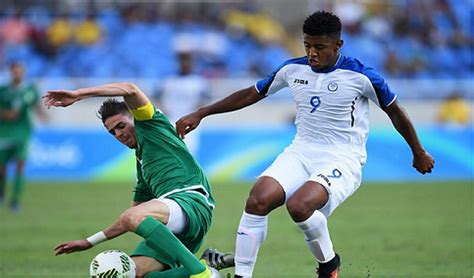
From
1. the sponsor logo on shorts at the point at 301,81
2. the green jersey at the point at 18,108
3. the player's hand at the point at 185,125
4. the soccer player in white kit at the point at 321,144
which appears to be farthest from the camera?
the green jersey at the point at 18,108

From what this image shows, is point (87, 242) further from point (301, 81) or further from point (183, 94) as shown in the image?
point (183, 94)

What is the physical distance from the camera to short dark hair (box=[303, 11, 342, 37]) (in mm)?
7879

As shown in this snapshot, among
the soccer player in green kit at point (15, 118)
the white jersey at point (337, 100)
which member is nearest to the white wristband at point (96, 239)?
the white jersey at point (337, 100)

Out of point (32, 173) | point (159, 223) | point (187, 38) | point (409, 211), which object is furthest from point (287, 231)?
point (187, 38)

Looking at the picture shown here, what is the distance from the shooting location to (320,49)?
793 centimetres

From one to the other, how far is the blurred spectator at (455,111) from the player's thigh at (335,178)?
17.5 m

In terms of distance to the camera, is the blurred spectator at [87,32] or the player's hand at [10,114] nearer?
the player's hand at [10,114]

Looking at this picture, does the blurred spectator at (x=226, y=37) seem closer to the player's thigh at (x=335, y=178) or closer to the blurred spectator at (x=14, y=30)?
the blurred spectator at (x=14, y=30)

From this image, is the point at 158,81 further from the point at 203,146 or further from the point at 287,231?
the point at 287,231

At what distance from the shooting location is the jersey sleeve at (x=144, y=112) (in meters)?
7.73

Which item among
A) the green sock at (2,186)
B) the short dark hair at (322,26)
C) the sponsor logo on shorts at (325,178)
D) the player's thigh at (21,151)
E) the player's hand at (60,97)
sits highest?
the short dark hair at (322,26)

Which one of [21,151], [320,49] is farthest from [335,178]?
[21,151]

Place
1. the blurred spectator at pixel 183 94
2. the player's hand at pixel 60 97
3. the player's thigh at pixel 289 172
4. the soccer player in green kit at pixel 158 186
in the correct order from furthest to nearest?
the blurred spectator at pixel 183 94
the player's thigh at pixel 289 172
the soccer player in green kit at pixel 158 186
the player's hand at pixel 60 97

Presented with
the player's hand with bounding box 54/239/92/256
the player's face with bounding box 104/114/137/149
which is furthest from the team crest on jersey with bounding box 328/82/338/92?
the player's hand with bounding box 54/239/92/256
